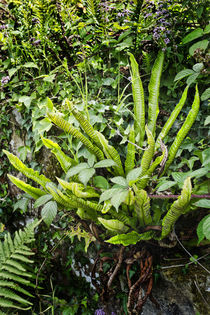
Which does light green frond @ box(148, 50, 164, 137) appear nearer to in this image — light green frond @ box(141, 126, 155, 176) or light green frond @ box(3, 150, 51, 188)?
light green frond @ box(141, 126, 155, 176)

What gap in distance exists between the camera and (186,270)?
1353 mm

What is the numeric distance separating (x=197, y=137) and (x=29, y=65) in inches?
55.2

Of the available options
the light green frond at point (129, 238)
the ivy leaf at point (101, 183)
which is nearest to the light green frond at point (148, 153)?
the ivy leaf at point (101, 183)

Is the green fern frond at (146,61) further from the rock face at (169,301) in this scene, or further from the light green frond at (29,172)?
the rock face at (169,301)

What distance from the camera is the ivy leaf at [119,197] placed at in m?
0.96

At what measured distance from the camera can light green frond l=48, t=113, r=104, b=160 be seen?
1263 millimetres

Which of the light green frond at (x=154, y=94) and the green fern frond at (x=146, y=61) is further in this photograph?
the green fern frond at (x=146, y=61)

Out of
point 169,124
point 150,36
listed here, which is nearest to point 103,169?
point 169,124

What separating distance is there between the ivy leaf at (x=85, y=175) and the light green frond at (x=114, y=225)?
0.21 metres

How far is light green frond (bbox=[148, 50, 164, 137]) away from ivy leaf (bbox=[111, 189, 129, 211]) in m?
0.60

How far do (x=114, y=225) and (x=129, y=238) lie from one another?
0.12 m

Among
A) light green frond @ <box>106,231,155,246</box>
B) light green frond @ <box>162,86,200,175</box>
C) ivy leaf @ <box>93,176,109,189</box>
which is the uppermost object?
light green frond @ <box>162,86,200,175</box>

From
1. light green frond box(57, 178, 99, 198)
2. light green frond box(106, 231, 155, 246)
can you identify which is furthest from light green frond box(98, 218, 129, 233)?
light green frond box(57, 178, 99, 198)

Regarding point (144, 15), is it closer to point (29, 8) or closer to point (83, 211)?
point (29, 8)
